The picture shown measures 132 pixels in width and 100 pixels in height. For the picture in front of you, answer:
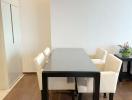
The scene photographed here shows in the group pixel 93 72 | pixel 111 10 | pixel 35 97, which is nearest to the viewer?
pixel 93 72

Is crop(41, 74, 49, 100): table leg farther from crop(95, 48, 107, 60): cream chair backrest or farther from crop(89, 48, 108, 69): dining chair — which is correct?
crop(95, 48, 107, 60): cream chair backrest

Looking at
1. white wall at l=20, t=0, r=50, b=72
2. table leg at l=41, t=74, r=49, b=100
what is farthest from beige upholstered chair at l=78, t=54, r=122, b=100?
white wall at l=20, t=0, r=50, b=72

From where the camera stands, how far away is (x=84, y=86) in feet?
8.05

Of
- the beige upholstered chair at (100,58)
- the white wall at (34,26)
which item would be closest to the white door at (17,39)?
the white wall at (34,26)

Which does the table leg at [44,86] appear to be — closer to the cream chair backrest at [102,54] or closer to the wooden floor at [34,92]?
the wooden floor at [34,92]

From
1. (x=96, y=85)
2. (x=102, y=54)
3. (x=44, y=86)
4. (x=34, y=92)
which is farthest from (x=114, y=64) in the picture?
(x=34, y=92)

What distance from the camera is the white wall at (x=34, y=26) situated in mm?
4488

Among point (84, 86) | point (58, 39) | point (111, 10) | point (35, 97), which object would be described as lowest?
point (35, 97)

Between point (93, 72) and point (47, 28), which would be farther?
point (47, 28)

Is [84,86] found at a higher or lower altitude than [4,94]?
higher

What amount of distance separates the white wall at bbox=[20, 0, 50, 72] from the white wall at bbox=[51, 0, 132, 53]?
50 centimetres

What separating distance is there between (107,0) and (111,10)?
0.26 metres

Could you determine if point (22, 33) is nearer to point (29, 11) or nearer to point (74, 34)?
point (29, 11)

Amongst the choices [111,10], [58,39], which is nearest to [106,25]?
[111,10]
